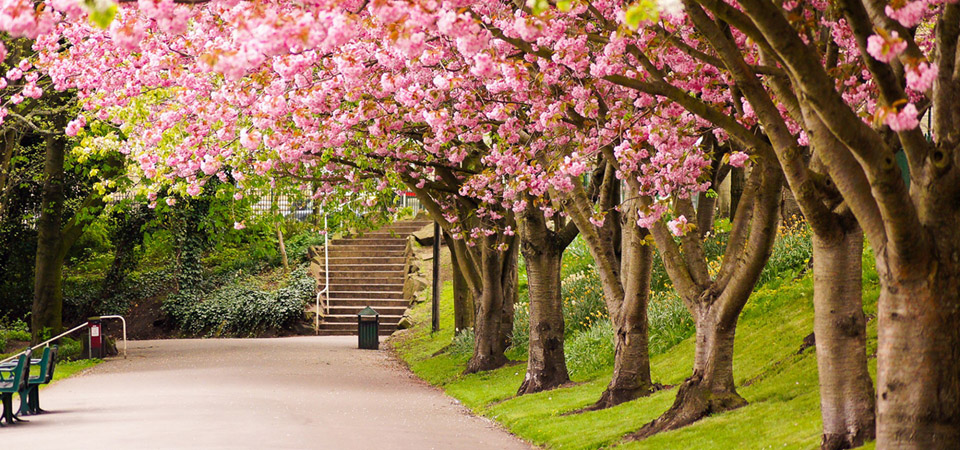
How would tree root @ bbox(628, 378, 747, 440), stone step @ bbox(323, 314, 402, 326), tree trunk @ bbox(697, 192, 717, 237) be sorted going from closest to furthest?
tree root @ bbox(628, 378, 747, 440) → tree trunk @ bbox(697, 192, 717, 237) → stone step @ bbox(323, 314, 402, 326)

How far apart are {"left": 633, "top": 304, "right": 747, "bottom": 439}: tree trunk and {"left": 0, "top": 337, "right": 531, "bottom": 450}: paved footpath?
1658 millimetres

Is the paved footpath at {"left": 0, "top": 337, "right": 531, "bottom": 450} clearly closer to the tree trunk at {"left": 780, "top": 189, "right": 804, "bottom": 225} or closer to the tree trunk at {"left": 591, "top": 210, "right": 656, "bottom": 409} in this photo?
the tree trunk at {"left": 591, "top": 210, "right": 656, "bottom": 409}

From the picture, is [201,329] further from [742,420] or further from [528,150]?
[742,420]

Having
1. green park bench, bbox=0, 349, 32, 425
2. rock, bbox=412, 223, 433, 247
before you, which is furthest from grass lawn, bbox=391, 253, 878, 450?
rock, bbox=412, 223, 433, 247

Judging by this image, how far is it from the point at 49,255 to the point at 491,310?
9.48m

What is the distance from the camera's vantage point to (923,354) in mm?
5230

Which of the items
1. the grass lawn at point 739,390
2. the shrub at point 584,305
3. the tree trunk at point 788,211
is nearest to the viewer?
the grass lawn at point 739,390

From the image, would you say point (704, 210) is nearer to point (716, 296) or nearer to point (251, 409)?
point (716, 296)

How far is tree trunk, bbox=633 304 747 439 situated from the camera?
353 inches

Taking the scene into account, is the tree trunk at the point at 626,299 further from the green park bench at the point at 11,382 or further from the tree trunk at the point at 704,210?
the green park bench at the point at 11,382

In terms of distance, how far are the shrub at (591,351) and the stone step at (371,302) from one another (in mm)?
12357

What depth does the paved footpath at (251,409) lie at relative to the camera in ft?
31.2

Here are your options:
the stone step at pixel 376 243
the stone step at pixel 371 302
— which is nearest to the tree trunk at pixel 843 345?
the stone step at pixel 371 302

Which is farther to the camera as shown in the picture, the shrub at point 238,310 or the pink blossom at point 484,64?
the shrub at point 238,310
